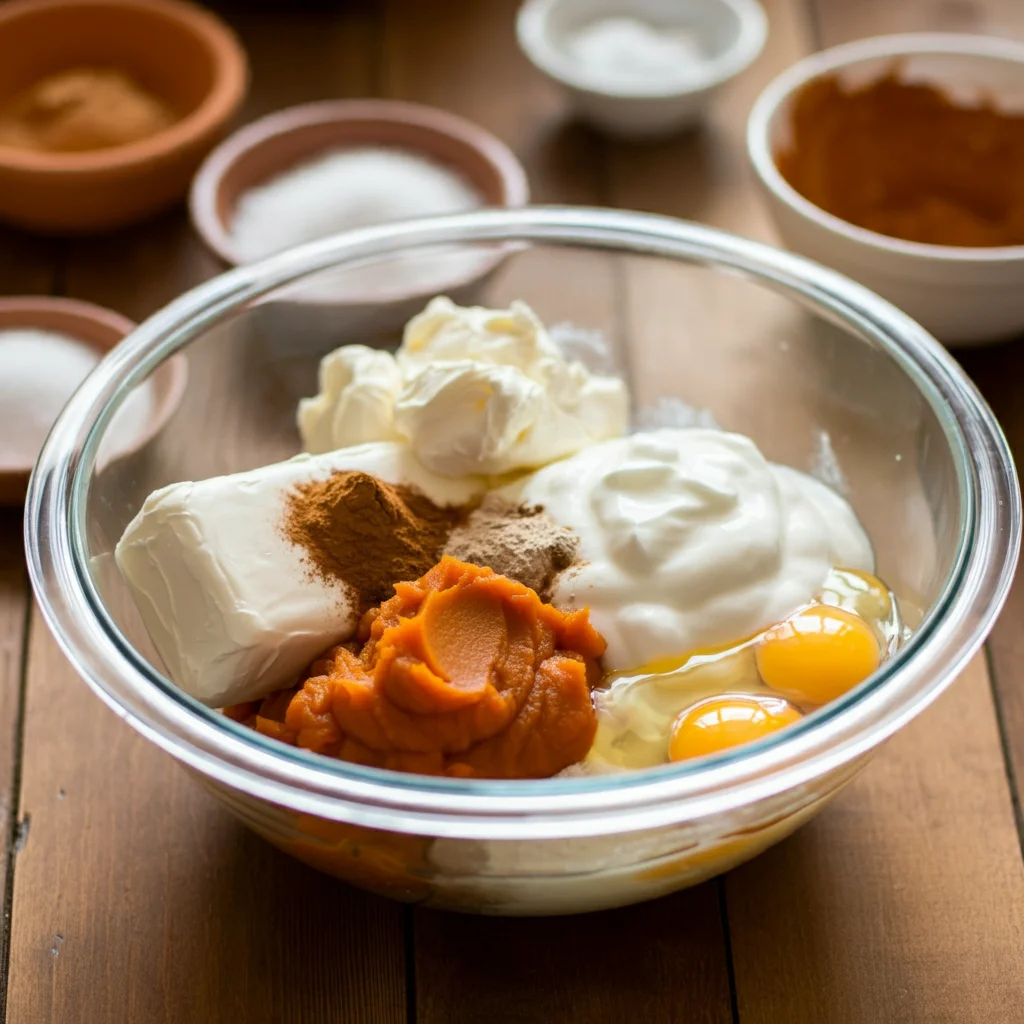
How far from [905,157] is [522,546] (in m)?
1.14

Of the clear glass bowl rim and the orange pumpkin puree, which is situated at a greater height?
the clear glass bowl rim

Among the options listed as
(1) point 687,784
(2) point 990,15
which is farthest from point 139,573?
(2) point 990,15

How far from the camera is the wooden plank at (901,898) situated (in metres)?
1.25

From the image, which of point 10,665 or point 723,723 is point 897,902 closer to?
point 723,723

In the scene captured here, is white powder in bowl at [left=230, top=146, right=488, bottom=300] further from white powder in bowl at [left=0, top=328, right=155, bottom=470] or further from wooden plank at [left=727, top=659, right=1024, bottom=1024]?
wooden plank at [left=727, top=659, right=1024, bottom=1024]

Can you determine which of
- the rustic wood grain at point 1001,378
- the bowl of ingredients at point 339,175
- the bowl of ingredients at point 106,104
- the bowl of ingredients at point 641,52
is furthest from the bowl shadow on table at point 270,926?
the bowl of ingredients at point 641,52

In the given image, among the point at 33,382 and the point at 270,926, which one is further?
the point at 33,382

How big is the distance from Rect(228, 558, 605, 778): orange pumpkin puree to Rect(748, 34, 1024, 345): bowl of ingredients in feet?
3.12

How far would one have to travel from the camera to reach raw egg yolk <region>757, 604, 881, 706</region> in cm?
129

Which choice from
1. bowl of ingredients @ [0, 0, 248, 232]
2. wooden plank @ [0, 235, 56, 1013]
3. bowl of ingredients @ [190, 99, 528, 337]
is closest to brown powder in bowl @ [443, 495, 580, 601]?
wooden plank @ [0, 235, 56, 1013]

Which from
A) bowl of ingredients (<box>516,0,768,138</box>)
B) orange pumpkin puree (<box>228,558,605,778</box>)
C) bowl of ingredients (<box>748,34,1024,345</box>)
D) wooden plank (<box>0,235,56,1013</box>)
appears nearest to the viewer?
orange pumpkin puree (<box>228,558,605,778</box>)

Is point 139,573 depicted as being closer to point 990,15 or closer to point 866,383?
point 866,383

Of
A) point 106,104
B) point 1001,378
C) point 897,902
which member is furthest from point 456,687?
point 106,104

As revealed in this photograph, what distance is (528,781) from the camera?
3.36 feet
